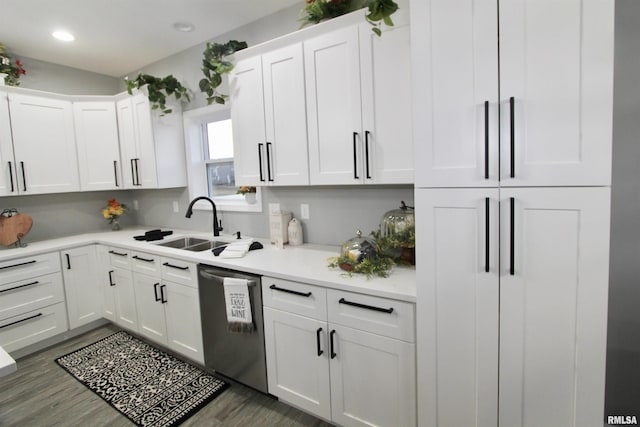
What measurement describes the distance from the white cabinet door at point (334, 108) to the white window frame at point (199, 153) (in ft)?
4.10

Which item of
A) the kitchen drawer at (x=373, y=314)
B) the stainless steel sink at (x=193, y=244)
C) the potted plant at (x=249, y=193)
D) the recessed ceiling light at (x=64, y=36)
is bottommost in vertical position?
the kitchen drawer at (x=373, y=314)

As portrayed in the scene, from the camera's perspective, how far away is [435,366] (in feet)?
4.74

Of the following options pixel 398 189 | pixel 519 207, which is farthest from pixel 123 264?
pixel 519 207

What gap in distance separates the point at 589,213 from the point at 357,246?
106cm

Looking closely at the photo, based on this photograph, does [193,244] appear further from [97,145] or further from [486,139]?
[486,139]

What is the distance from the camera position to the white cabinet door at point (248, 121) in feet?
7.67

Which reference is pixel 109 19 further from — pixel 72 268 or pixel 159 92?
pixel 72 268

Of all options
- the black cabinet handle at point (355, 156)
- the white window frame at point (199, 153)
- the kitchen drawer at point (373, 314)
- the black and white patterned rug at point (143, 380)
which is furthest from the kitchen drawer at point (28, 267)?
the black cabinet handle at point (355, 156)

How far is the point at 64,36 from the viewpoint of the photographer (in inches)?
112

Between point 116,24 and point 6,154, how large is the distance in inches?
61.9

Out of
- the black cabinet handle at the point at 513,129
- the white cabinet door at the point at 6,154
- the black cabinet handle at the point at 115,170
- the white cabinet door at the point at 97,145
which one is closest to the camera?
the black cabinet handle at the point at 513,129

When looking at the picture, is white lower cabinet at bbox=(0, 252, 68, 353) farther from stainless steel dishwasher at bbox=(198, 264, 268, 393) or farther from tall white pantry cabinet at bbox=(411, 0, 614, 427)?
tall white pantry cabinet at bbox=(411, 0, 614, 427)

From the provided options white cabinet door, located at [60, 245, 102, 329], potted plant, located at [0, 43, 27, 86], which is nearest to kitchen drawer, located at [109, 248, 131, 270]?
white cabinet door, located at [60, 245, 102, 329]

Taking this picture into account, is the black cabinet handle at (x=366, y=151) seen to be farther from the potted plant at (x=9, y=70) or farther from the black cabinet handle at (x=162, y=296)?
the potted plant at (x=9, y=70)
